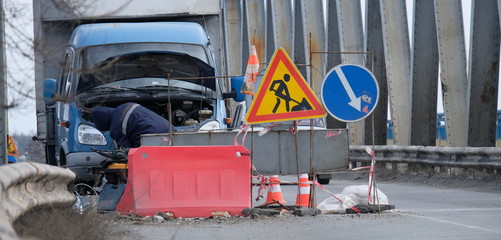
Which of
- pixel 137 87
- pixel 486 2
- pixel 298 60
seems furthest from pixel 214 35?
pixel 298 60

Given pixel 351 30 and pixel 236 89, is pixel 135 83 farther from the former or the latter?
pixel 351 30

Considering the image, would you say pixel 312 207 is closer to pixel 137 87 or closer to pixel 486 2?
pixel 137 87

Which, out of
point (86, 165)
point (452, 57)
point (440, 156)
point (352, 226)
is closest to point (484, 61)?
point (452, 57)

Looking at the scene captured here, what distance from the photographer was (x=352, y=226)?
37.6ft

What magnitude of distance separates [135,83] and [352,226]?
624 cm

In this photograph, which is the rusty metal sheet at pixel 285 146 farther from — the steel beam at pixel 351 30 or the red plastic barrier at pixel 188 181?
the steel beam at pixel 351 30

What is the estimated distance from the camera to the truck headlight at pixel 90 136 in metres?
16.3

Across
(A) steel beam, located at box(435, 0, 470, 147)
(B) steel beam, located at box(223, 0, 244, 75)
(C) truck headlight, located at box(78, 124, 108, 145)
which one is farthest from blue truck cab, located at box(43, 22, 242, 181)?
(B) steel beam, located at box(223, 0, 244, 75)

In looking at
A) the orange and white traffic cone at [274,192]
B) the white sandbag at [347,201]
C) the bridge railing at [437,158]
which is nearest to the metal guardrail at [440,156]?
the bridge railing at [437,158]

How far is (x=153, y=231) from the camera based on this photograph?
1127 centimetres

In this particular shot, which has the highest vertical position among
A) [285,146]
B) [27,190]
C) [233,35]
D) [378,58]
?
[233,35]

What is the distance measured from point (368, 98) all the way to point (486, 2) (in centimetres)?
780

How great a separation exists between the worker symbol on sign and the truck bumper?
3.74m

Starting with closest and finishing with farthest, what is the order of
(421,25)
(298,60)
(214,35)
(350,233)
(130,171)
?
(350,233), (130,171), (214,35), (421,25), (298,60)
